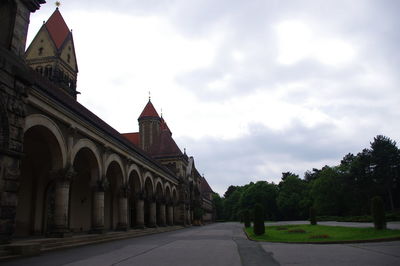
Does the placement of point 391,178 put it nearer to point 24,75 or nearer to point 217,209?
point 24,75

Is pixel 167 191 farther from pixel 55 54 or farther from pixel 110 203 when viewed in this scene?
pixel 55 54

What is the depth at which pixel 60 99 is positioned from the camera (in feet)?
54.4

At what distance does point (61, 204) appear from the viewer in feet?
54.1

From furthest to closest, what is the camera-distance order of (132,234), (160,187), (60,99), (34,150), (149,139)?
1. (149,139)
2. (160,187)
3. (132,234)
4. (34,150)
5. (60,99)

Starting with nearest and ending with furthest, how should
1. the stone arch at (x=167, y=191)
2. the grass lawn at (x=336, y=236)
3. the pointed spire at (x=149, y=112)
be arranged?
the grass lawn at (x=336, y=236)
the stone arch at (x=167, y=191)
the pointed spire at (x=149, y=112)

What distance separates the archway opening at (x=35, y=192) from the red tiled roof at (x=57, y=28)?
102 feet

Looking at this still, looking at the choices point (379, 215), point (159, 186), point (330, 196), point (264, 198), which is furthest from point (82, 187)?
point (264, 198)

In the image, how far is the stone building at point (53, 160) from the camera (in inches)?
432

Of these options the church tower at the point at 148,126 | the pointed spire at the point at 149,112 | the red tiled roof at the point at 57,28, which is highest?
the red tiled roof at the point at 57,28

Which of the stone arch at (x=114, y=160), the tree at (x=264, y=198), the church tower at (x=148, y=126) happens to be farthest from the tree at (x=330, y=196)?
the stone arch at (x=114, y=160)

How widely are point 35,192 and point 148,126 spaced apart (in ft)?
141

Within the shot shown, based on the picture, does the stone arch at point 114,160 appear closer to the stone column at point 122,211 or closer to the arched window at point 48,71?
the stone column at point 122,211

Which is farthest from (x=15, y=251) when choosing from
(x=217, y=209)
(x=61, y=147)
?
(x=217, y=209)

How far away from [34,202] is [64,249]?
6.95 metres
